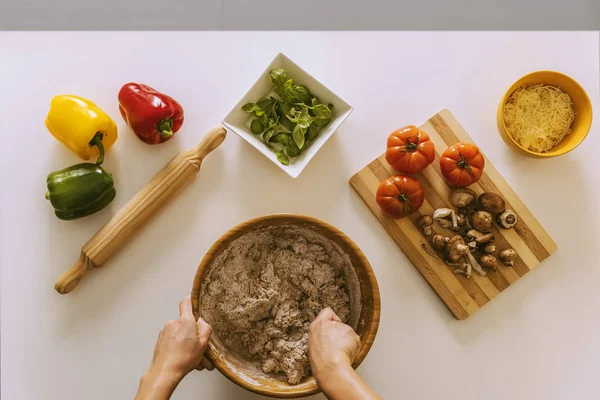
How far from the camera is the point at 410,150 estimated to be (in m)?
1.52

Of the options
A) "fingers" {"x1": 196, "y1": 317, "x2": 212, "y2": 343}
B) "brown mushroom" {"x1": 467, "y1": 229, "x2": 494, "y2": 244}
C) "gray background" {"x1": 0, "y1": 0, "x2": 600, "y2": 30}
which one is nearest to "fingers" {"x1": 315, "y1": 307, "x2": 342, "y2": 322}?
"fingers" {"x1": 196, "y1": 317, "x2": 212, "y2": 343}

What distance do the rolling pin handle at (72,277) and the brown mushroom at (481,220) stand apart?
3.81ft

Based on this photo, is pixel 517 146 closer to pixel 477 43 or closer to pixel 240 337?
pixel 477 43

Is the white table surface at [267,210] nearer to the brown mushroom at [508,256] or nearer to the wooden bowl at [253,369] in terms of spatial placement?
the brown mushroom at [508,256]

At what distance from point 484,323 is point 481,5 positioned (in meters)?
1.07

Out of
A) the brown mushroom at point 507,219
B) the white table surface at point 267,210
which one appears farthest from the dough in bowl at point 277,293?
the brown mushroom at point 507,219

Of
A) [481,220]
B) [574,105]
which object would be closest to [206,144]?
[481,220]

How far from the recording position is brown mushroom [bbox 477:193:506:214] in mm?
1544

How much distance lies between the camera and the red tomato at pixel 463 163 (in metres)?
1.52

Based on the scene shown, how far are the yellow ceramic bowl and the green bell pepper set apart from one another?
1.20 metres

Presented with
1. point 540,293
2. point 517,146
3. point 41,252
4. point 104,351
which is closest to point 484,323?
point 540,293

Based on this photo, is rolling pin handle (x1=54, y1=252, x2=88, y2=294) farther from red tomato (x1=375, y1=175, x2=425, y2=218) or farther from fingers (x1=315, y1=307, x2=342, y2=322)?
red tomato (x1=375, y1=175, x2=425, y2=218)

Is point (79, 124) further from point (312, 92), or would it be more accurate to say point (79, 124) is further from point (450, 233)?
point (450, 233)

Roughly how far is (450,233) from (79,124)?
114 centimetres
